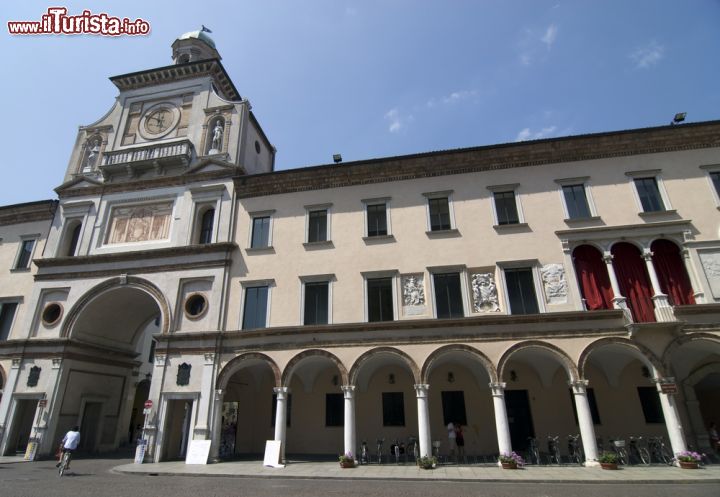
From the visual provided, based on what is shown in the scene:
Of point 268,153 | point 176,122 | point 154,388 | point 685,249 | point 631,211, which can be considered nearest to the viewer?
point 685,249

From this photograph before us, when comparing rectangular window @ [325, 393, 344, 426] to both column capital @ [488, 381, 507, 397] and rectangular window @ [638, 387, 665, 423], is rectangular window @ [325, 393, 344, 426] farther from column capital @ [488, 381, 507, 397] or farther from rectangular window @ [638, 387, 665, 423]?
rectangular window @ [638, 387, 665, 423]

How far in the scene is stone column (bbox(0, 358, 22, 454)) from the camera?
21.0 meters

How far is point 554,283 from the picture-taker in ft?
59.6

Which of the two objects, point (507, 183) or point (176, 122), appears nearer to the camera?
point (507, 183)

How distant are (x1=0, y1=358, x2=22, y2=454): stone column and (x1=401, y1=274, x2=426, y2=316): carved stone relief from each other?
21741 mm

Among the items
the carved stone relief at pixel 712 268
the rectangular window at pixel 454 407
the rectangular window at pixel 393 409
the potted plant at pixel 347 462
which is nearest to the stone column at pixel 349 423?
the potted plant at pixel 347 462

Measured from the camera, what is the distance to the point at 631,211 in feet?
61.3

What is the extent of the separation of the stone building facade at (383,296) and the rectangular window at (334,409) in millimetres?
181

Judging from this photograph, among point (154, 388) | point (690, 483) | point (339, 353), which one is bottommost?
point (690, 483)

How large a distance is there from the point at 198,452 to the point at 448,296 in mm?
13567

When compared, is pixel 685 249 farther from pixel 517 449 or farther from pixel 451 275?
pixel 517 449

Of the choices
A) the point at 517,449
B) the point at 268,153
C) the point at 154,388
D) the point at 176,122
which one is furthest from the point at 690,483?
the point at 176,122

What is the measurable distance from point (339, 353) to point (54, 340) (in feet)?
53.8

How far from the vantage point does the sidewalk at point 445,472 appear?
13.3 meters
